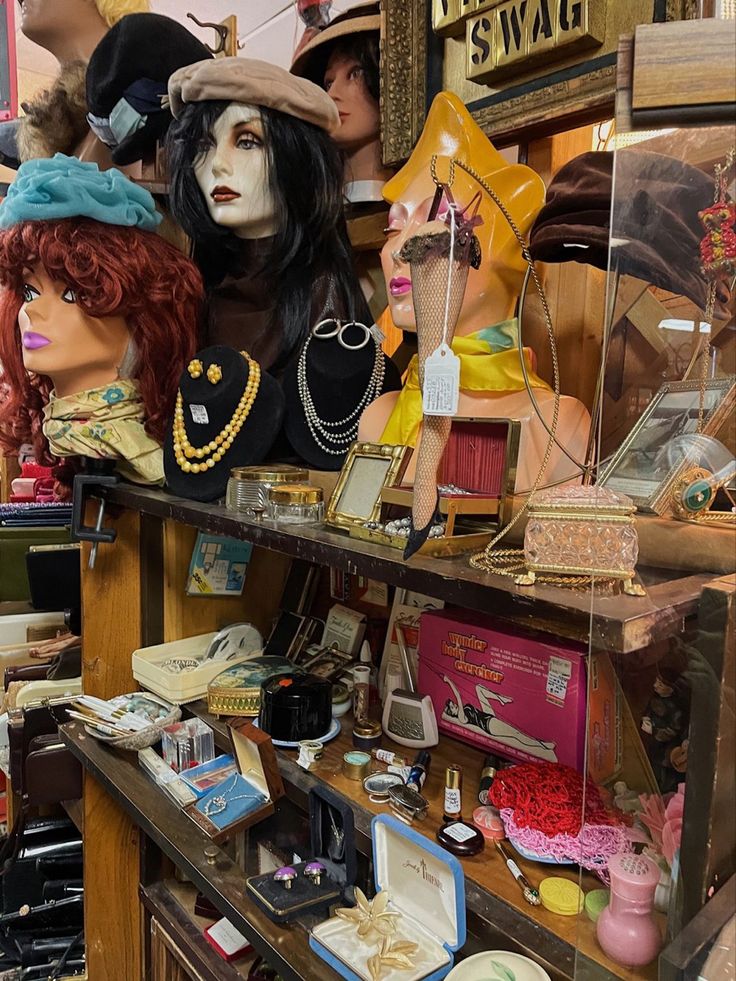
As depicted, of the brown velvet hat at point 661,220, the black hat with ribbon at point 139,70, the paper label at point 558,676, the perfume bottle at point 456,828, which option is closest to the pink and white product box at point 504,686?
the paper label at point 558,676

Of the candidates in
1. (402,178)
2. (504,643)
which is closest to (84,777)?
(504,643)

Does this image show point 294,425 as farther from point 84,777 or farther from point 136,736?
point 84,777

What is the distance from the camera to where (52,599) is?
6.07 ft

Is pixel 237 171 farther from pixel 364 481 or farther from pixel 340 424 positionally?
pixel 364 481

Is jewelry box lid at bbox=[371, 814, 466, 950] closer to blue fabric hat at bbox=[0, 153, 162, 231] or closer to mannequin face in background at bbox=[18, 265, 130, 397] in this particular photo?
mannequin face in background at bbox=[18, 265, 130, 397]

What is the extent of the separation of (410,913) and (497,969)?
14cm

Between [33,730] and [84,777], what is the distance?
14 centimetres

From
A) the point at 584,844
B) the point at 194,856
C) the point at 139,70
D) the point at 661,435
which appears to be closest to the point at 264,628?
the point at 194,856

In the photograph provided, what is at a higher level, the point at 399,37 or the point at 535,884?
the point at 399,37

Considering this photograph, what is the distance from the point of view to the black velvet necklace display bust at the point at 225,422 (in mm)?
1141

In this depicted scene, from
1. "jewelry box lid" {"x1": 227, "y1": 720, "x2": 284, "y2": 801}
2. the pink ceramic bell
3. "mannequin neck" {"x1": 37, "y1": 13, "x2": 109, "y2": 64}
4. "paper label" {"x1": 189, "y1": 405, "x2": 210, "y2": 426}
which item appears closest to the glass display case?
the pink ceramic bell

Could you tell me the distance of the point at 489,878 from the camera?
743mm

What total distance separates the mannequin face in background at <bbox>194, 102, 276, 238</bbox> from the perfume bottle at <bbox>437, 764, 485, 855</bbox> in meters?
0.94

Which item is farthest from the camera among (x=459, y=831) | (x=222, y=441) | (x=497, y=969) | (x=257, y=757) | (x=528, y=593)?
(x=222, y=441)
